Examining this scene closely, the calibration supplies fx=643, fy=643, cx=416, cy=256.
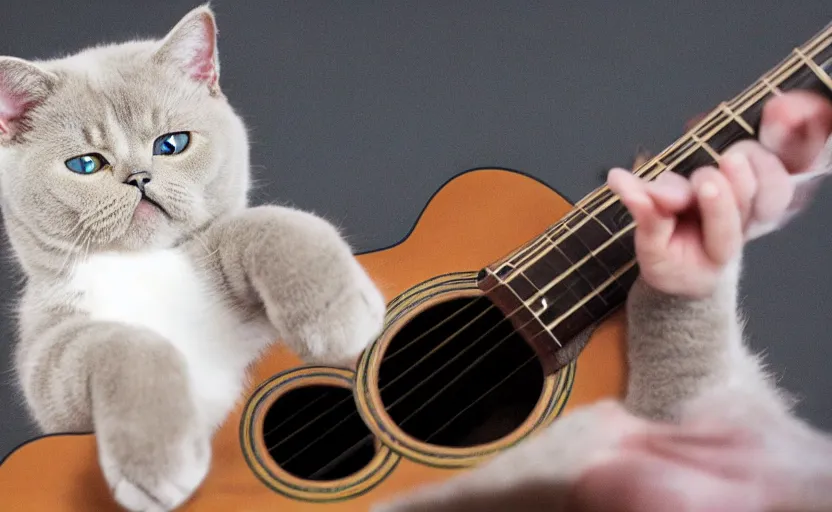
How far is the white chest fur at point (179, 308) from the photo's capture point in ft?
1.79

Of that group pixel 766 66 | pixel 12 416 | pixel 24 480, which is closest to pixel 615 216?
pixel 766 66

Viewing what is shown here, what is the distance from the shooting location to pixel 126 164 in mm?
534

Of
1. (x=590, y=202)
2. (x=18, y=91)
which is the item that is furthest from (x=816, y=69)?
(x=18, y=91)

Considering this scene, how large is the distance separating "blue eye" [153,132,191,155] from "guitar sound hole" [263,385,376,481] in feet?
0.77

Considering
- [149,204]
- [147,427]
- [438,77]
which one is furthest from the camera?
[438,77]

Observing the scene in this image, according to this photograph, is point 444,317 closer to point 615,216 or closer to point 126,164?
point 615,216

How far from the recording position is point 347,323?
1.57ft

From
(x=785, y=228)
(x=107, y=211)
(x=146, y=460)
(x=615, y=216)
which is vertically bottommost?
(x=785, y=228)

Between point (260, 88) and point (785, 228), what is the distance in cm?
60

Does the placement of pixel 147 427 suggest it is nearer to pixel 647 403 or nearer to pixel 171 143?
pixel 171 143

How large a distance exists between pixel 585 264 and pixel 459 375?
0.16 metres

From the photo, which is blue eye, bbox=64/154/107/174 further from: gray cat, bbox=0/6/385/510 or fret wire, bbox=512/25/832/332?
fret wire, bbox=512/25/832/332

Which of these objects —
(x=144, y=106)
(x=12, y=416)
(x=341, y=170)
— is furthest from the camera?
(x=341, y=170)

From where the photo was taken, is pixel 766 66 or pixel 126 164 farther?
pixel 766 66
